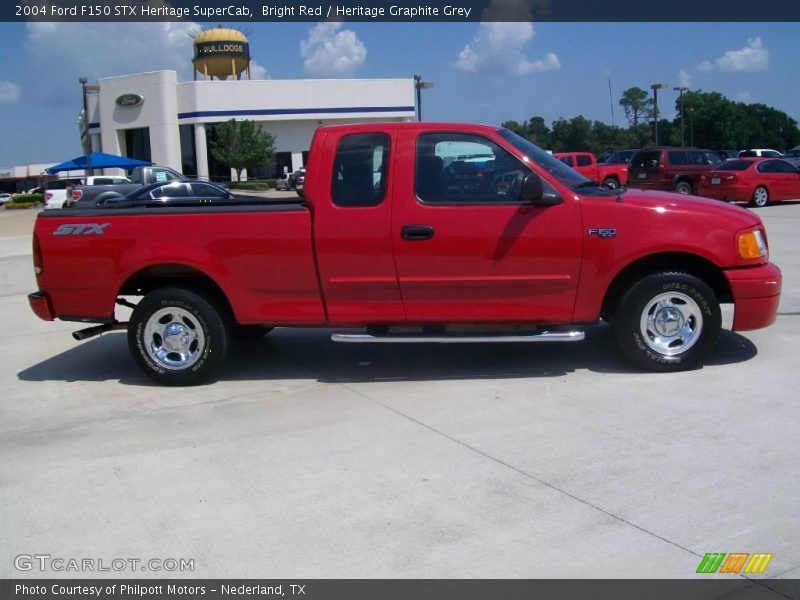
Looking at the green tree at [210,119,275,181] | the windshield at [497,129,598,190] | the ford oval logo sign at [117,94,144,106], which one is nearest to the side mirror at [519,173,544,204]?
the windshield at [497,129,598,190]

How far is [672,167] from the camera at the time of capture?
24.8m

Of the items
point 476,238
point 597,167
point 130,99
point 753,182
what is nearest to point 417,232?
point 476,238

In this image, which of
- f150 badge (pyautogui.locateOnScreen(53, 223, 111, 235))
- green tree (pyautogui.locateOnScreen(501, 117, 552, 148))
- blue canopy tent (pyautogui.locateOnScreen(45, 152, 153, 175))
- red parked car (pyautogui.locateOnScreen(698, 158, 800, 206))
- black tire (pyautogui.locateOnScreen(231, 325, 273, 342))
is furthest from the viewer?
green tree (pyautogui.locateOnScreen(501, 117, 552, 148))

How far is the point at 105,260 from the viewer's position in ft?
21.7

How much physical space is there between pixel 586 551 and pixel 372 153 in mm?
3609

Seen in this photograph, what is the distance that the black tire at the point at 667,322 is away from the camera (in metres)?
6.32

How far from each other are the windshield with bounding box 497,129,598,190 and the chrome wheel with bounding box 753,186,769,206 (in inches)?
739

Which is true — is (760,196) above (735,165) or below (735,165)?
below

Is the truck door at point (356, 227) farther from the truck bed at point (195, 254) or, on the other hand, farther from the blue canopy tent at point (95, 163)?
the blue canopy tent at point (95, 163)

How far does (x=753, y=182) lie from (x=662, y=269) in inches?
734

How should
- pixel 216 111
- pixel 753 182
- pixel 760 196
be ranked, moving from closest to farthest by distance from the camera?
pixel 753 182 < pixel 760 196 < pixel 216 111

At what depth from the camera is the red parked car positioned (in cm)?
2314

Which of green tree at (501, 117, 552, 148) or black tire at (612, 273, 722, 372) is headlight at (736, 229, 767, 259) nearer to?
black tire at (612, 273, 722, 372)

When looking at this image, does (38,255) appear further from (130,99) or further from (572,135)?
(130,99)
